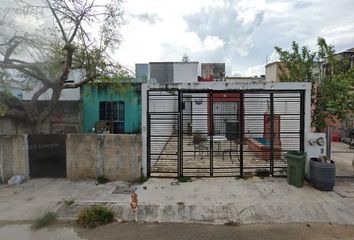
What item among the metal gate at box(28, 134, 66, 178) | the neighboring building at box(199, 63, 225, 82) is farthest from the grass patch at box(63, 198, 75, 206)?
the neighboring building at box(199, 63, 225, 82)

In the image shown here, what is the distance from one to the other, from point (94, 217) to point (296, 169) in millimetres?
5711

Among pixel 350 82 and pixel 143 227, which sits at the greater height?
pixel 350 82

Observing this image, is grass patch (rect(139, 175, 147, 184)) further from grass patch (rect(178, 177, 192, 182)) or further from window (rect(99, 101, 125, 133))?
window (rect(99, 101, 125, 133))

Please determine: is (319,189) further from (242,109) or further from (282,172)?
(242,109)

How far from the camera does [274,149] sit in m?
9.60

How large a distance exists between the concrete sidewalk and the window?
846cm

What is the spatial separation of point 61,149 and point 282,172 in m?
7.23

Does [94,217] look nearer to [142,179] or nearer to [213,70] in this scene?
[142,179]

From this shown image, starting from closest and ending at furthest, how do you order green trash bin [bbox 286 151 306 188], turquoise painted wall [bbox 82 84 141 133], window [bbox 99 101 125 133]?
green trash bin [bbox 286 151 306 188] → turquoise painted wall [bbox 82 84 141 133] → window [bbox 99 101 125 133]

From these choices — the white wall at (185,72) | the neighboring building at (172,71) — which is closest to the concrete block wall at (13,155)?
the neighboring building at (172,71)

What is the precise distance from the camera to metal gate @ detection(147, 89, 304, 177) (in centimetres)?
922

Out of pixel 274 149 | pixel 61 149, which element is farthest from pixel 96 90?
pixel 274 149

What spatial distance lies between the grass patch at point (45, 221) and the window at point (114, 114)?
10802 millimetres

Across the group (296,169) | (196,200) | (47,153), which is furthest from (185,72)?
(196,200)
